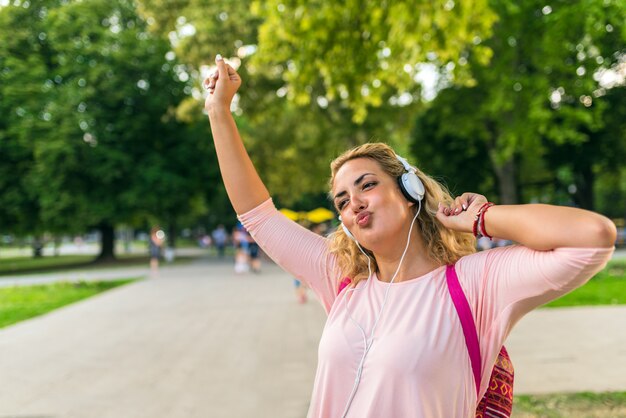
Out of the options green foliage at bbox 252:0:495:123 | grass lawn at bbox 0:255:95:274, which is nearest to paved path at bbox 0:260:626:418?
green foliage at bbox 252:0:495:123

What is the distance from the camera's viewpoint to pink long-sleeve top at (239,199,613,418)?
5.09 ft

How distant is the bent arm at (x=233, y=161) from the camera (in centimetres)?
203

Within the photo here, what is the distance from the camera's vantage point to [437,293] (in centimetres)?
170

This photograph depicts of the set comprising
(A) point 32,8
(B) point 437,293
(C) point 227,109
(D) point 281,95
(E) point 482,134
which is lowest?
(B) point 437,293

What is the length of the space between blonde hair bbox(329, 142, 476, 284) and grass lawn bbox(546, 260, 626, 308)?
30.5 feet

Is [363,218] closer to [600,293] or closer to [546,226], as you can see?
[546,226]

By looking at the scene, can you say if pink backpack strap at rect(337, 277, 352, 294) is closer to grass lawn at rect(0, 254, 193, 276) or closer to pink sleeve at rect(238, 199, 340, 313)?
pink sleeve at rect(238, 199, 340, 313)

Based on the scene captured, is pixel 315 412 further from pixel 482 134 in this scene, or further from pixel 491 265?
pixel 482 134

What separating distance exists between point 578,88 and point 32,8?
2497 centimetres

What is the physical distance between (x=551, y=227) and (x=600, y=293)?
11.7 metres

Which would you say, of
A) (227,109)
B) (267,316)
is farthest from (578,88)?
(227,109)

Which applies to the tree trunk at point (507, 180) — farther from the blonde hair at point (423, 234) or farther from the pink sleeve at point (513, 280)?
the pink sleeve at point (513, 280)

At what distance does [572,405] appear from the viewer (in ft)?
15.4

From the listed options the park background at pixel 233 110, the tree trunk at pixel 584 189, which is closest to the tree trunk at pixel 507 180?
the park background at pixel 233 110
